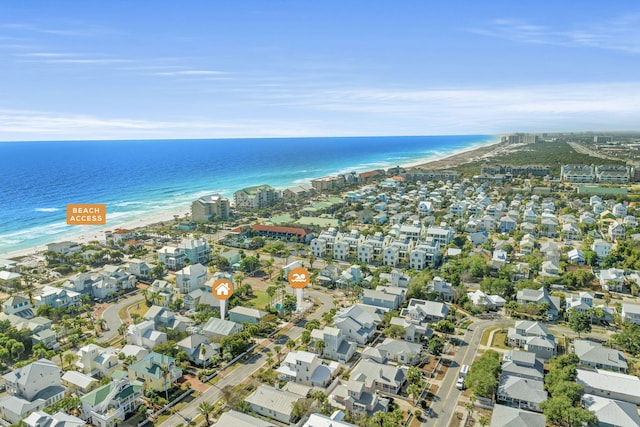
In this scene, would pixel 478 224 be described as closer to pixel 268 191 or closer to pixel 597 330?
pixel 597 330

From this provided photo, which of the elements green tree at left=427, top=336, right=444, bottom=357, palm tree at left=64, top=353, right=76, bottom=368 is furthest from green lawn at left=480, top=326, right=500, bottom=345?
palm tree at left=64, top=353, right=76, bottom=368

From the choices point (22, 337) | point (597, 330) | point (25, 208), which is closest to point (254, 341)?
point (22, 337)

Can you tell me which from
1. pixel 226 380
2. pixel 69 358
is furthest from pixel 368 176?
pixel 69 358

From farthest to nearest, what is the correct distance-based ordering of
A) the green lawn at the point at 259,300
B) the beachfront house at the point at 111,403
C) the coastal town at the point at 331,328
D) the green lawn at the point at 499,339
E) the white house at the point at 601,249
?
the white house at the point at 601,249 < the green lawn at the point at 259,300 < the green lawn at the point at 499,339 < the coastal town at the point at 331,328 < the beachfront house at the point at 111,403

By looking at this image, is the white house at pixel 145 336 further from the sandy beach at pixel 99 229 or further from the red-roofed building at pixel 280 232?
the red-roofed building at pixel 280 232

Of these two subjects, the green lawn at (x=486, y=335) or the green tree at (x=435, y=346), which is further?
the green lawn at (x=486, y=335)

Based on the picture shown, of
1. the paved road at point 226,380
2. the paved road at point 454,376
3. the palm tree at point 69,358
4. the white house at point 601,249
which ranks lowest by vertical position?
the paved road at point 454,376

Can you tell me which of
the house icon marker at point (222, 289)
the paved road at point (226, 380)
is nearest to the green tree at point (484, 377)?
the paved road at point (226, 380)

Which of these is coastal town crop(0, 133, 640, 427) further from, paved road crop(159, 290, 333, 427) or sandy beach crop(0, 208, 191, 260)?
sandy beach crop(0, 208, 191, 260)
